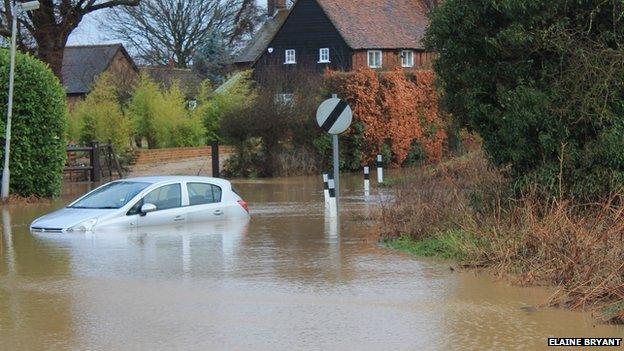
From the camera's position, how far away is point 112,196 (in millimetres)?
16406

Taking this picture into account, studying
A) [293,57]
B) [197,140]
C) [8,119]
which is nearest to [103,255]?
[8,119]

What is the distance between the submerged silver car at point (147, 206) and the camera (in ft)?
51.4

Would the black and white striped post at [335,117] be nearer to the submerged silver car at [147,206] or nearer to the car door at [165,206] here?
the submerged silver car at [147,206]

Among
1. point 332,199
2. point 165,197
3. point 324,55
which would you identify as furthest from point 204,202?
point 324,55

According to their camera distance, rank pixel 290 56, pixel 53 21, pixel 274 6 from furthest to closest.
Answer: pixel 274 6 < pixel 290 56 < pixel 53 21

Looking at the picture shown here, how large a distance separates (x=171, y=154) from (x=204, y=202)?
25705 mm

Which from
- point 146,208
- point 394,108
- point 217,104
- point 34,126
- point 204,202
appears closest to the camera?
point 146,208

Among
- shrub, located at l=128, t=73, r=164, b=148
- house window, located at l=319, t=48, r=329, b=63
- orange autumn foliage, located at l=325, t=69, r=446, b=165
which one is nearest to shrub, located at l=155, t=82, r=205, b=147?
shrub, located at l=128, t=73, r=164, b=148

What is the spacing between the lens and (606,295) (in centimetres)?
908

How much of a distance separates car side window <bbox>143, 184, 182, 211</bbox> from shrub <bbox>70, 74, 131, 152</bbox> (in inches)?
943

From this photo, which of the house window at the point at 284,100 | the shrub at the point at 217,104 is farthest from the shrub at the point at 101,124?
the house window at the point at 284,100

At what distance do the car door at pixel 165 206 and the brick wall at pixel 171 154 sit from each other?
71.5 feet

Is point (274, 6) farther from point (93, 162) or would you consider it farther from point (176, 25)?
point (93, 162)

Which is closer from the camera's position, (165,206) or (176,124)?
(165,206)
